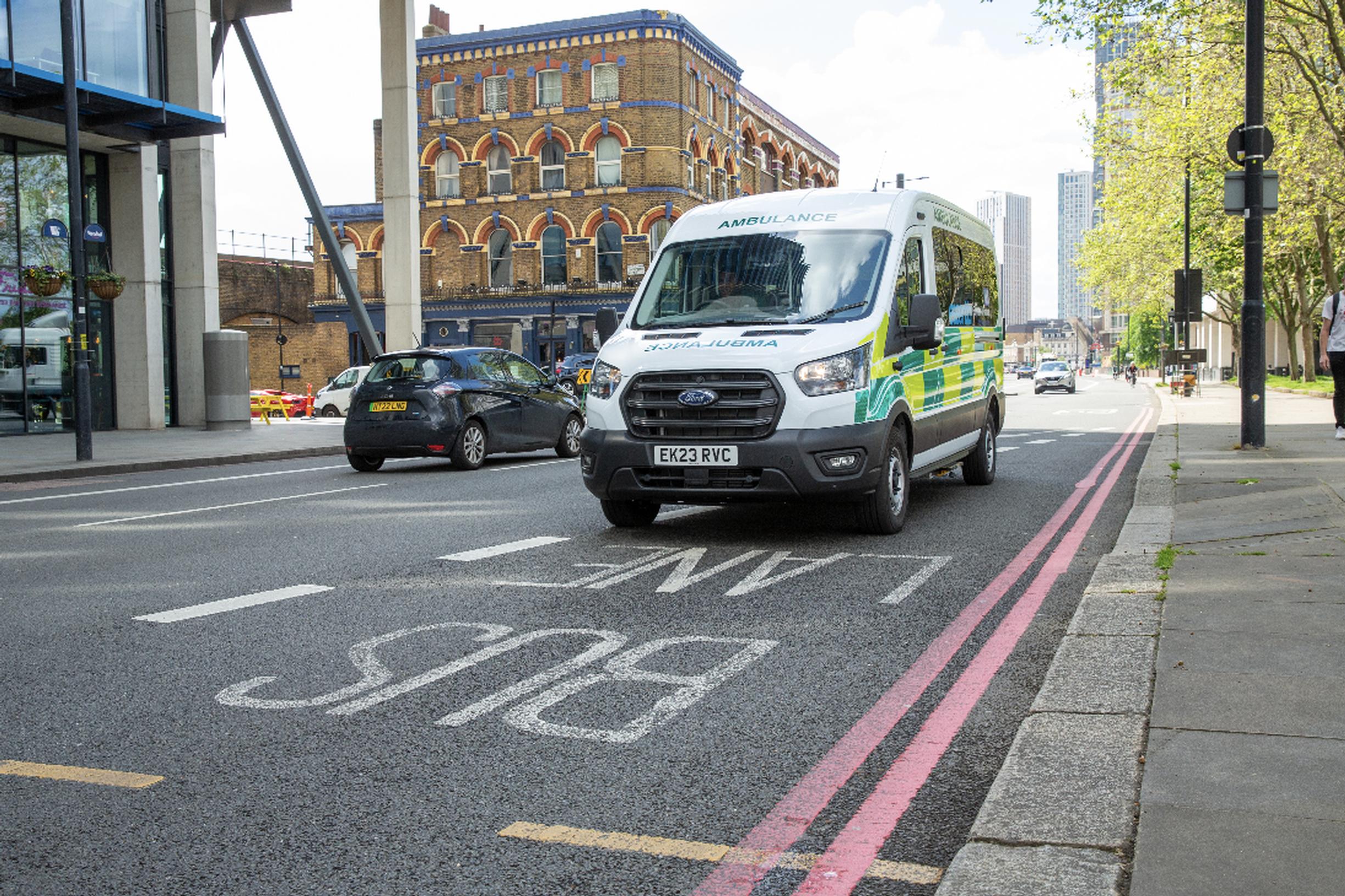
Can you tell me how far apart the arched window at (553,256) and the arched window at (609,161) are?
2.73 m

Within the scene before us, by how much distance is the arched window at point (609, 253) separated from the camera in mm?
52031

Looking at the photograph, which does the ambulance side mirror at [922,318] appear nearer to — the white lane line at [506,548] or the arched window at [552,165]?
the white lane line at [506,548]

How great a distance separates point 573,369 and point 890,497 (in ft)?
118

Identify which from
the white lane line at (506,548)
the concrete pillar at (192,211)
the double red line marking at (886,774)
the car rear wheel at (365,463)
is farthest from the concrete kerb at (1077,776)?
the concrete pillar at (192,211)

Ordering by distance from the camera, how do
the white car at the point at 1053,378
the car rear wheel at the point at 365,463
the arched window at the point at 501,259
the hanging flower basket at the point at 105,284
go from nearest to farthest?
the car rear wheel at the point at 365,463
the hanging flower basket at the point at 105,284
the arched window at the point at 501,259
the white car at the point at 1053,378

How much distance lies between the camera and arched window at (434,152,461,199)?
54.4 m

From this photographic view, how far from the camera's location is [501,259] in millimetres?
53750

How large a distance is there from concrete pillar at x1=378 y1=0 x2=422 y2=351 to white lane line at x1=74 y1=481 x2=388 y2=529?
17.1 meters

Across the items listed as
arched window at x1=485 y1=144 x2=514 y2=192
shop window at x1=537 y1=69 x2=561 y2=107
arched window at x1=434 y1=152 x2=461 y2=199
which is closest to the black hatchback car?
shop window at x1=537 y1=69 x2=561 y2=107

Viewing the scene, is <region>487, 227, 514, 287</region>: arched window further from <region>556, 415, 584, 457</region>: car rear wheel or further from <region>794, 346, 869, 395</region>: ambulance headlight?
<region>794, 346, 869, 395</region>: ambulance headlight

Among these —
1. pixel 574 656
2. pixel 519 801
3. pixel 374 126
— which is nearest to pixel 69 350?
pixel 574 656

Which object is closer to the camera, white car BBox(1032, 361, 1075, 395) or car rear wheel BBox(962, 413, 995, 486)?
car rear wheel BBox(962, 413, 995, 486)

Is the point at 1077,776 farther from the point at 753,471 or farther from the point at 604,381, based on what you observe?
the point at 604,381

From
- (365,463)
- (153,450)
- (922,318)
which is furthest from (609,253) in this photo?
(922,318)
